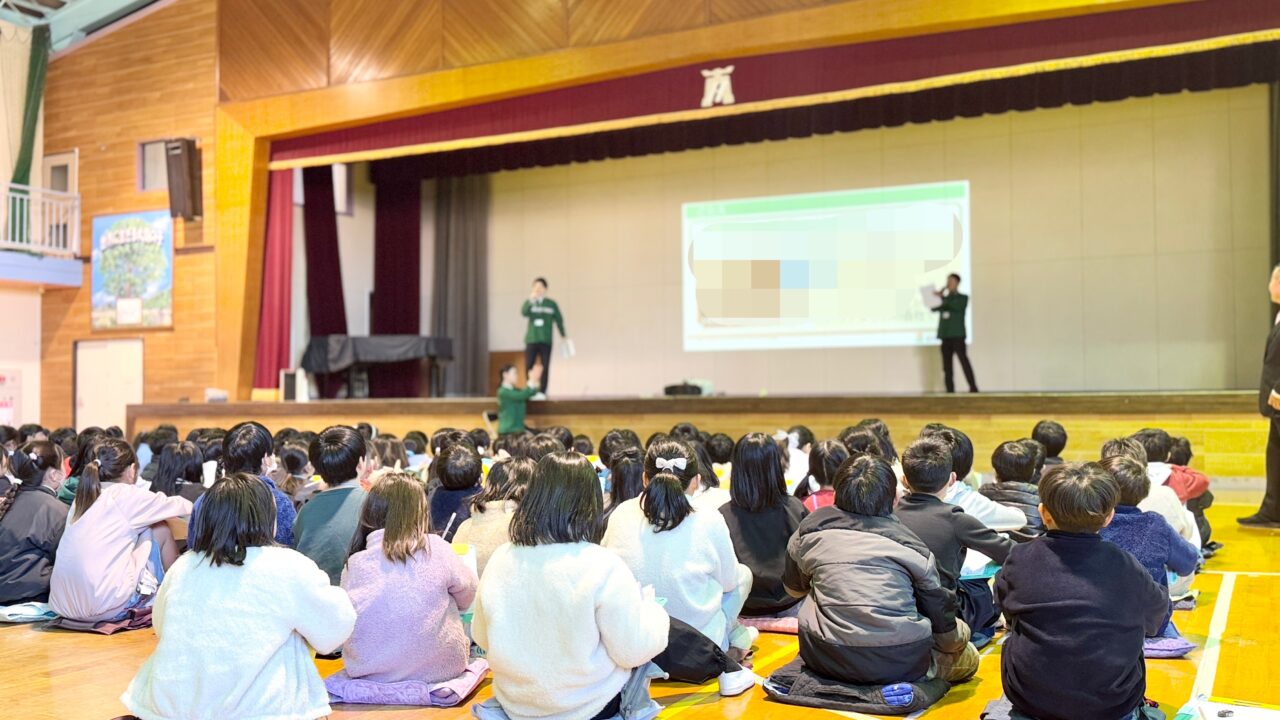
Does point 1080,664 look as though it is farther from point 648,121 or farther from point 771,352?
point 771,352

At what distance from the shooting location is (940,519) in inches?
123

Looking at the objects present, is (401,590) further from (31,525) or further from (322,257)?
(322,257)

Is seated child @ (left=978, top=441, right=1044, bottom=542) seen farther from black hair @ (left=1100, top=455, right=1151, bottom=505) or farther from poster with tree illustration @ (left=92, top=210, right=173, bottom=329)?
poster with tree illustration @ (left=92, top=210, right=173, bottom=329)

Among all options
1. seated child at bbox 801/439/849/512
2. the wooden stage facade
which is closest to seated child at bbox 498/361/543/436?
the wooden stage facade

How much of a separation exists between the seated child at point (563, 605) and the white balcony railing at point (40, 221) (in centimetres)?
1165

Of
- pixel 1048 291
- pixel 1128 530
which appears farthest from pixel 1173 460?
pixel 1048 291

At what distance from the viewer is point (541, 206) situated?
45.5 ft

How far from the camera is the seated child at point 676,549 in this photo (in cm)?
314

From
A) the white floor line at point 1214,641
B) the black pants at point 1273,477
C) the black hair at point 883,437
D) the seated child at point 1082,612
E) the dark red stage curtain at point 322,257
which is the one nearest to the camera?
the seated child at point 1082,612

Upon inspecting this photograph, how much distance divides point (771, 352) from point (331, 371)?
514cm

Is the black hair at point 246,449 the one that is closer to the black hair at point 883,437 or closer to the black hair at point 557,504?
the black hair at point 557,504

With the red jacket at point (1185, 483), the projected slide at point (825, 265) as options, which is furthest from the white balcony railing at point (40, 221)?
the red jacket at point (1185, 483)

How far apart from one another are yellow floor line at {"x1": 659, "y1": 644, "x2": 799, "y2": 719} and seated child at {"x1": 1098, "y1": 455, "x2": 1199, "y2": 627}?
1.17 m

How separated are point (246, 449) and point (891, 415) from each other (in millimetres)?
5810
